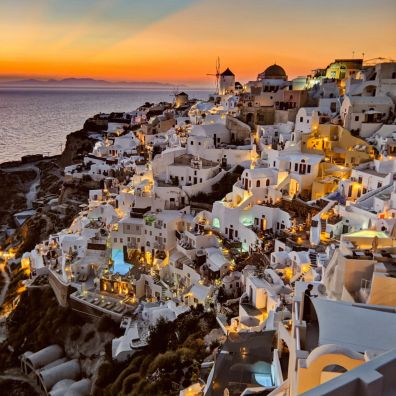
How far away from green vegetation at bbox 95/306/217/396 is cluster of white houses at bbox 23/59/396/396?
0.81 metres

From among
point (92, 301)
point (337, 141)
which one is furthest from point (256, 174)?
point (92, 301)

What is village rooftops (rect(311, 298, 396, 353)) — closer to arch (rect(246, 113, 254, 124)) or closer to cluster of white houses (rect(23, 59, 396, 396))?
cluster of white houses (rect(23, 59, 396, 396))

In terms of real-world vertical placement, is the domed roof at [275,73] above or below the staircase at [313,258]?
above

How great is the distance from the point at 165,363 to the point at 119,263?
11.6 meters

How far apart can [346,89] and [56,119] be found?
14995cm

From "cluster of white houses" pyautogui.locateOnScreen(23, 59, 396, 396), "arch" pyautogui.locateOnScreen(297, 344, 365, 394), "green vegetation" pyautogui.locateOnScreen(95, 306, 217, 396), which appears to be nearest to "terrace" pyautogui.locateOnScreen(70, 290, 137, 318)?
"cluster of white houses" pyautogui.locateOnScreen(23, 59, 396, 396)

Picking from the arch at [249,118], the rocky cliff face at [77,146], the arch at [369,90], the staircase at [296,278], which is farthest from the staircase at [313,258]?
the rocky cliff face at [77,146]

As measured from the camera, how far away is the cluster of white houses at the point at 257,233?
12141mm

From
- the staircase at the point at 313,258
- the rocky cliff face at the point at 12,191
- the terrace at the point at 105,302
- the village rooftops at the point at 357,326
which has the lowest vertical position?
the rocky cliff face at the point at 12,191

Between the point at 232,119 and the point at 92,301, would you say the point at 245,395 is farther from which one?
the point at 232,119

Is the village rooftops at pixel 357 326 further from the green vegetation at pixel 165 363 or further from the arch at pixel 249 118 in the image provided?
the arch at pixel 249 118

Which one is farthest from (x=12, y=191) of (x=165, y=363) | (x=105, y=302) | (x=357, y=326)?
(x=357, y=326)

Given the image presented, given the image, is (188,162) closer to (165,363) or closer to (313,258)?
(313,258)

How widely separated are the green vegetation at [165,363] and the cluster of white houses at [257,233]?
2.67 feet
